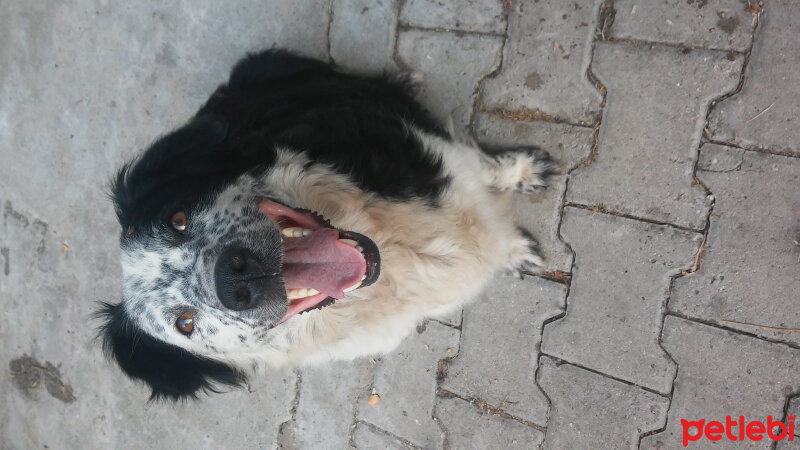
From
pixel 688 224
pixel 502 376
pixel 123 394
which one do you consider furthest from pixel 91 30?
pixel 688 224

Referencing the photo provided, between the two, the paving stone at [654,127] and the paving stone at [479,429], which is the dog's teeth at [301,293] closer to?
the paving stone at [479,429]

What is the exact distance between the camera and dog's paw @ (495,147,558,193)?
8.87 ft

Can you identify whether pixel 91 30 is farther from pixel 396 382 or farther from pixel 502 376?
pixel 502 376

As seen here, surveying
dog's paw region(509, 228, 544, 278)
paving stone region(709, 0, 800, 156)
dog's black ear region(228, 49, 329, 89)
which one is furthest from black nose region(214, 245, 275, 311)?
paving stone region(709, 0, 800, 156)

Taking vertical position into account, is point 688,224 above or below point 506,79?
below

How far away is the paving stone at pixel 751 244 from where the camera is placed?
2369 mm

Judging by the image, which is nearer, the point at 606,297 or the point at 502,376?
the point at 606,297

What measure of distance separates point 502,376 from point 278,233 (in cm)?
163

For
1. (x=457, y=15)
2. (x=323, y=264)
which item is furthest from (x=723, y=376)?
(x=457, y=15)

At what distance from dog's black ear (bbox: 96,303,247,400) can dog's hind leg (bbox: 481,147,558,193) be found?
5.09 feet

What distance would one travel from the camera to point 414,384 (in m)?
3.12

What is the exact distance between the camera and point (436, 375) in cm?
307

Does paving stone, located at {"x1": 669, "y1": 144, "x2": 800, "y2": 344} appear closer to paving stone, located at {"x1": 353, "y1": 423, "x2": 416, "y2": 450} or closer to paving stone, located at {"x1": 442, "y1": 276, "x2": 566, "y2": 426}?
paving stone, located at {"x1": 442, "y1": 276, "x2": 566, "y2": 426}

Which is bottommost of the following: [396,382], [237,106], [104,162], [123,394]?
[123,394]
